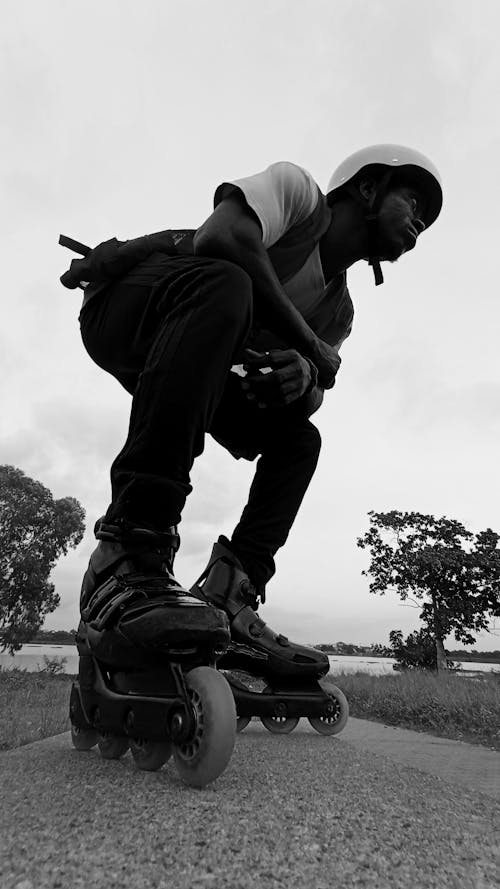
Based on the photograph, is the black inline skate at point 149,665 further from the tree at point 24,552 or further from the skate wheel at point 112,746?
the tree at point 24,552

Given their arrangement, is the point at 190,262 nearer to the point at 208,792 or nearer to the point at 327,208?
the point at 327,208

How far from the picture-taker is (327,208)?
6.30 ft

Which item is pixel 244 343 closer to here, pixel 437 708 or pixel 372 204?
pixel 372 204

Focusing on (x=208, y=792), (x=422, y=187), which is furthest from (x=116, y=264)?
(x=208, y=792)

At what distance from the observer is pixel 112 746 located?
113 cm

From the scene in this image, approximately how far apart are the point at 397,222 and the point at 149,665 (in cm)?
163

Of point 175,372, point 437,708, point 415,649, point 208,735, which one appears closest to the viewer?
point 208,735

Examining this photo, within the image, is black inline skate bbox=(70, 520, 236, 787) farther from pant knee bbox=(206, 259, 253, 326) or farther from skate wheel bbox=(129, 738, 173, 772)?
pant knee bbox=(206, 259, 253, 326)

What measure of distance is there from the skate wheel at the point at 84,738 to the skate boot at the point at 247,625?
553mm

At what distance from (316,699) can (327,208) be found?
62.9 inches

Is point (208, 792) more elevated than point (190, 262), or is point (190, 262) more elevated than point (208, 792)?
point (190, 262)

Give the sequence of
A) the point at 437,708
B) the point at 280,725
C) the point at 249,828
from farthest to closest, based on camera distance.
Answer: the point at 437,708 → the point at 280,725 → the point at 249,828

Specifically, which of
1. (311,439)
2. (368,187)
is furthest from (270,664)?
(368,187)

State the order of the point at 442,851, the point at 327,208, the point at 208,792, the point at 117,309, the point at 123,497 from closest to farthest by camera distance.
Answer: the point at 442,851
the point at 208,792
the point at 123,497
the point at 117,309
the point at 327,208
